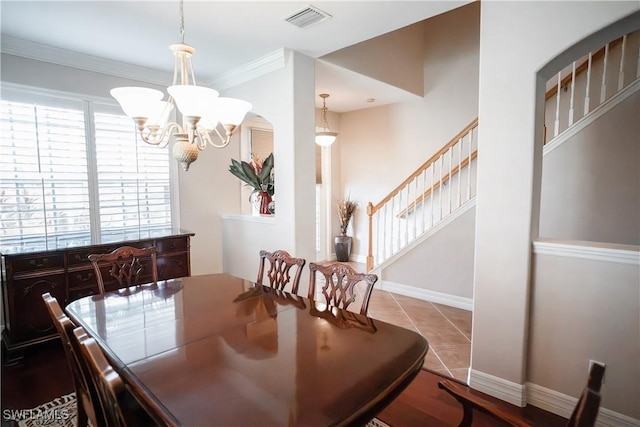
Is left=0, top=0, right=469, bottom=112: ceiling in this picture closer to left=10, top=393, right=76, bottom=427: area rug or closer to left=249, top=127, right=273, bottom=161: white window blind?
left=249, top=127, right=273, bottom=161: white window blind

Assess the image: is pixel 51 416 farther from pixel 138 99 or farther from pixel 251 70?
pixel 251 70

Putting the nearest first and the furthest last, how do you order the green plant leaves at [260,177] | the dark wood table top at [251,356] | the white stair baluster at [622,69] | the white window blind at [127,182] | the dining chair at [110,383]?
1. the dining chair at [110,383]
2. the dark wood table top at [251,356]
3. the white stair baluster at [622,69]
4. the white window blind at [127,182]
5. the green plant leaves at [260,177]

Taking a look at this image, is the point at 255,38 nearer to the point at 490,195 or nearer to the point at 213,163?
the point at 213,163

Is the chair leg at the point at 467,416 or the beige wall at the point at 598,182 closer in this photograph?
the chair leg at the point at 467,416

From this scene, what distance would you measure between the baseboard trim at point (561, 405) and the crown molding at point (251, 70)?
11.4ft

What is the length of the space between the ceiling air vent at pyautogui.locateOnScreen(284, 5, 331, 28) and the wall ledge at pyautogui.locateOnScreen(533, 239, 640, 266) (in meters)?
2.29

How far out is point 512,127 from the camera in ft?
7.27

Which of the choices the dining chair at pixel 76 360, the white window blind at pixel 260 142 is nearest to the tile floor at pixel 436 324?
the dining chair at pixel 76 360

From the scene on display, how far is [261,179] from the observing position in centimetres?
401

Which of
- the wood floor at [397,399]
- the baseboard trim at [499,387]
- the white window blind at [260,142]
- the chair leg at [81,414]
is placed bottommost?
the wood floor at [397,399]

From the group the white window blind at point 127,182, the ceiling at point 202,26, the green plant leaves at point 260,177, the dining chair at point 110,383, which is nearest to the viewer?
the dining chair at point 110,383

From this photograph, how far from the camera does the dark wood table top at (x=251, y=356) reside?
41.8 inches

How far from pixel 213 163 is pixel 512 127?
3.53 meters

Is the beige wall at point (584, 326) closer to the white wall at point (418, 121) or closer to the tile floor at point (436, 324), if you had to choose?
the tile floor at point (436, 324)
